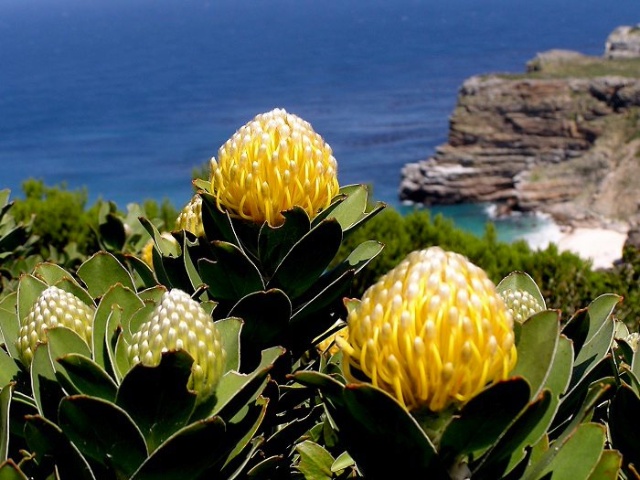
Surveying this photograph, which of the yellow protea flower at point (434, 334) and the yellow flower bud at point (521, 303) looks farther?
the yellow flower bud at point (521, 303)

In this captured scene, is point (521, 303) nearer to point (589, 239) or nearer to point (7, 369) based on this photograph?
point (7, 369)

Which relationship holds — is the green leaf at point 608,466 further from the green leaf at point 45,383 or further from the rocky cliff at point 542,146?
the rocky cliff at point 542,146

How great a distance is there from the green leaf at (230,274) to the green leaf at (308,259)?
0.06 metres

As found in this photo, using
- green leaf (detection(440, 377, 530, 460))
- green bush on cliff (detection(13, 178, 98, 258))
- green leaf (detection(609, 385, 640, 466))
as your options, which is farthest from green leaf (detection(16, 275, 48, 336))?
green bush on cliff (detection(13, 178, 98, 258))

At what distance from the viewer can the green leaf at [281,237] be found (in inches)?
69.5

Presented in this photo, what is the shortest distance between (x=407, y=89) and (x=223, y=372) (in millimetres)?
105769

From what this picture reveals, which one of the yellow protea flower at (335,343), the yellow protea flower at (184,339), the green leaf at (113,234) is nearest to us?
the yellow protea flower at (184,339)

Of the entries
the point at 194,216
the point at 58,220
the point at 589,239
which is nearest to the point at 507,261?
the point at 58,220

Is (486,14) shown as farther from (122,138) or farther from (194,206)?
(194,206)

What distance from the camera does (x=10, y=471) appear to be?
4.32 feet

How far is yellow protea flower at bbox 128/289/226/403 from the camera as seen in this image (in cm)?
140

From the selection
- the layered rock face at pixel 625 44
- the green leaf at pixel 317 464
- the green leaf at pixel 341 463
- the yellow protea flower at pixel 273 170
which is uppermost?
the yellow protea flower at pixel 273 170

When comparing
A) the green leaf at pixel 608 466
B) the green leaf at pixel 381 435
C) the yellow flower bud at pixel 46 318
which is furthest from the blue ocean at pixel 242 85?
the green leaf at pixel 608 466

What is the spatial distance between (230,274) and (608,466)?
89 centimetres
